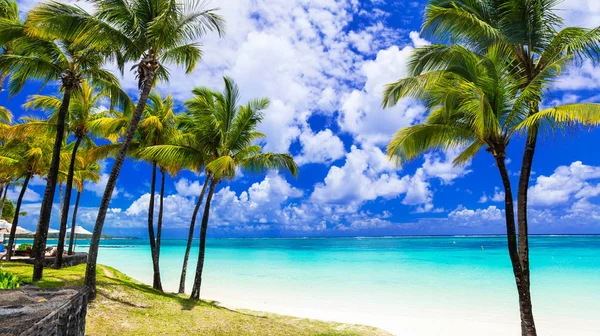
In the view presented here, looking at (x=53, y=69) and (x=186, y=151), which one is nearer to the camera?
(x=53, y=69)

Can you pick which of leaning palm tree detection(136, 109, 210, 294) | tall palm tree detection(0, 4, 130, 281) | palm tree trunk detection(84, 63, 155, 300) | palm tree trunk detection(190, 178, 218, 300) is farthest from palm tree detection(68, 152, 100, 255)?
palm tree trunk detection(84, 63, 155, 300)

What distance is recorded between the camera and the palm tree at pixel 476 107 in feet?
21.2

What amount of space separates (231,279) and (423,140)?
1843 cm

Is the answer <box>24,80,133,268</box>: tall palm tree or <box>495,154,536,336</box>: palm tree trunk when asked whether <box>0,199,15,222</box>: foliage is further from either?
<box>495,154,536,336</box>: palm tree trunk

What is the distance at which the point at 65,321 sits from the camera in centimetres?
423

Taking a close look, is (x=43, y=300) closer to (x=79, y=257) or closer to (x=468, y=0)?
(x=468, y=0)

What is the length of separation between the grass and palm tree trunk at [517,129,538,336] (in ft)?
14.0

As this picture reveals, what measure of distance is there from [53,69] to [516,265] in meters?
12.1

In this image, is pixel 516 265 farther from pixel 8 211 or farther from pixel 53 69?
pixel 8 211

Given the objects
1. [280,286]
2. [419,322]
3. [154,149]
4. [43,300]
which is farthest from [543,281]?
[43,300]

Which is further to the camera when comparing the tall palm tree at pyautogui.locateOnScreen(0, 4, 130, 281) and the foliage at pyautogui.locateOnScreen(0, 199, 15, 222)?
the foliage at pyautogui.locateOnScreen(0, 199, 15, 222)

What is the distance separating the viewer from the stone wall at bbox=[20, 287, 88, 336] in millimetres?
3396

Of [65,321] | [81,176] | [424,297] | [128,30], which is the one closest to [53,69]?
[128,30]

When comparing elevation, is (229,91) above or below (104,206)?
above
